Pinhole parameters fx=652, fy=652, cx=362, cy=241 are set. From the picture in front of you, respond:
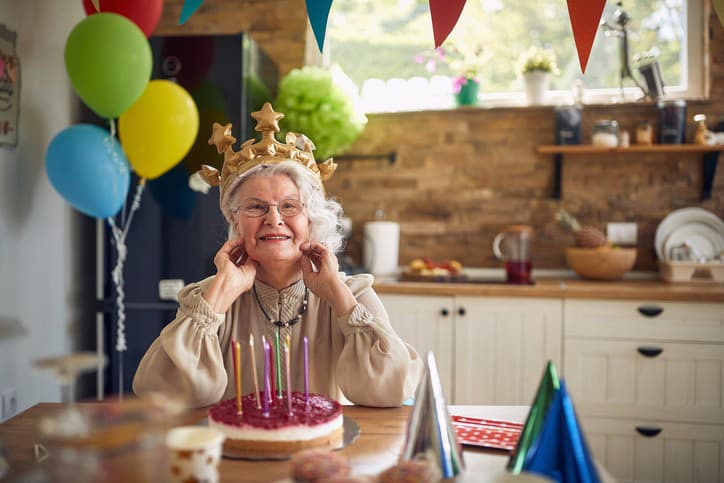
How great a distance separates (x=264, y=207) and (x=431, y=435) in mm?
858

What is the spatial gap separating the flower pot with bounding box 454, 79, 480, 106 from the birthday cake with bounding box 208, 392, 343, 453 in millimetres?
2640

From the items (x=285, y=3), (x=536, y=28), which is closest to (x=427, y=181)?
(x=536, y=28)

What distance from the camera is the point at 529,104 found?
3.51m

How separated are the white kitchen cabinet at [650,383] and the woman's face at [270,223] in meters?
1.71

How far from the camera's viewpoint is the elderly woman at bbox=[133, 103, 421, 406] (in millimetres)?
1554

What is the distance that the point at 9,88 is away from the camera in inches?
110

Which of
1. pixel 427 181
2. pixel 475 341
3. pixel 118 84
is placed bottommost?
pixel 475 341

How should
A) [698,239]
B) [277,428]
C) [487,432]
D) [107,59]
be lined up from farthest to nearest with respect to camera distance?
[698,239] → [107,59] → [487,432] → [277,428]

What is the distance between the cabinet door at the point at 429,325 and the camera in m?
3.10

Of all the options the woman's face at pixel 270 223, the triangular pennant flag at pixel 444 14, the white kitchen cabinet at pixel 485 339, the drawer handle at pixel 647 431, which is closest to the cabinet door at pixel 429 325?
the white kitchen cabinet at pixel 485 339

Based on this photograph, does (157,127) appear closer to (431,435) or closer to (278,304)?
(278,304)

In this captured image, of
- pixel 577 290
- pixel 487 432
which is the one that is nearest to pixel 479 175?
pixel 577 290

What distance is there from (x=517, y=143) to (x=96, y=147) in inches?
85.4

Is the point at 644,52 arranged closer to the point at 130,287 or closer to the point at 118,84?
the point at 118,84
